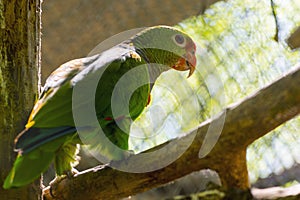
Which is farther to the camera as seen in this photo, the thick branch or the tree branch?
the tree branch

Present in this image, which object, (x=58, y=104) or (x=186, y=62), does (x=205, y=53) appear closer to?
(x=186, y=62)

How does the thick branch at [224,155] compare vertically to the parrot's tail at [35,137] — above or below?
below

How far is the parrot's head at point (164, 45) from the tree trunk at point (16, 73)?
35 centimetres

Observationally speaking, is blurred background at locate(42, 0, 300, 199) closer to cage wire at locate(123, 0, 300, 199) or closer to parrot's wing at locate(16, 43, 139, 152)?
cage wire at locate(123, 0, 300, 199)

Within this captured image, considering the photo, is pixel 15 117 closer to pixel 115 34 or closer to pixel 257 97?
pixel 257 97

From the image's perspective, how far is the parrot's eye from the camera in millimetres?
1445

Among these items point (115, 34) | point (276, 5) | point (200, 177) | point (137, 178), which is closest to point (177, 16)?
point (115, 34)

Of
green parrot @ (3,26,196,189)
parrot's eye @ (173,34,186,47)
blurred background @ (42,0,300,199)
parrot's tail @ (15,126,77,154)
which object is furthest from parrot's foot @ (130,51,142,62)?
blurred background @ (42,0,300,199)

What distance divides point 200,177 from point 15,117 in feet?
2.16

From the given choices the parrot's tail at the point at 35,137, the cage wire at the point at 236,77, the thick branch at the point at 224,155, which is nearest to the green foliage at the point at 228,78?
the cage wire at the point at 236,77

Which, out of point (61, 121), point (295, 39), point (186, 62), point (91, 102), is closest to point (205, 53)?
point (186, 62)

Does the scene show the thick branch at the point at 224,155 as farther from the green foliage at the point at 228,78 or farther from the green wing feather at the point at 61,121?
the green foliage at the point at 228,78

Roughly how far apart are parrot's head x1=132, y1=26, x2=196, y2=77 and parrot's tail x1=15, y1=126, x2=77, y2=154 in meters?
0.45

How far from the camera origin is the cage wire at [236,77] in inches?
68.5
